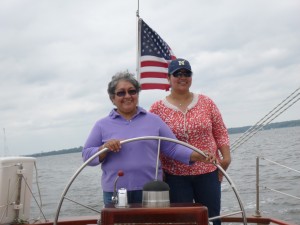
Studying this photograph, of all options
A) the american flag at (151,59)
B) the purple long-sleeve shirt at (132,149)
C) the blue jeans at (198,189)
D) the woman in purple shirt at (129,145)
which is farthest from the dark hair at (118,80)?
the american flag at (151,59)

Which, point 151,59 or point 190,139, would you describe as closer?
point 190,139

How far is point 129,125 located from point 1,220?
2.18 metres

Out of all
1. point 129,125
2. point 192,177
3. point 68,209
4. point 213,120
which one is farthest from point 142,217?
point 68,209

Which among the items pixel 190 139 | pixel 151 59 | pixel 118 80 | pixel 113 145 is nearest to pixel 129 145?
pixel 113 145

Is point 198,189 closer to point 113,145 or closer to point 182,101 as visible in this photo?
point 182,101

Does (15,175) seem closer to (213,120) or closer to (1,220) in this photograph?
(1,220)

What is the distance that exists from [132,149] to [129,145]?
0.03 metres

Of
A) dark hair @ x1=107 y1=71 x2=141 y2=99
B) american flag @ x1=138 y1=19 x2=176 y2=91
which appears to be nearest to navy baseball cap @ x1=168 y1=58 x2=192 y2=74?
dark hair @ x1=107 y1=71 x2=141 y2=99

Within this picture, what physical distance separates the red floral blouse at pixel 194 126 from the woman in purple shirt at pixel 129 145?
0.21 meters

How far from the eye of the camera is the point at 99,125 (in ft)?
9.25

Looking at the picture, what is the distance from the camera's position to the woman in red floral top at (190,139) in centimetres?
306

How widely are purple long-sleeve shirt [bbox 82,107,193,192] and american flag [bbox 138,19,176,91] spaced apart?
6.62ft

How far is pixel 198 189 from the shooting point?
10.1ft

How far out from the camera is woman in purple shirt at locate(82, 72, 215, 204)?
8.88 feet
